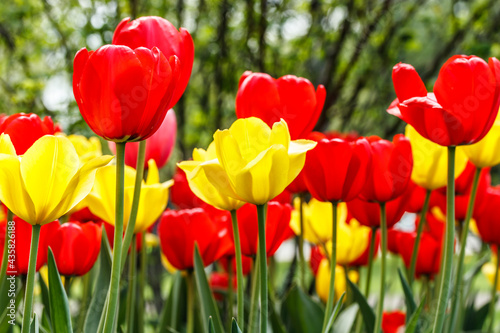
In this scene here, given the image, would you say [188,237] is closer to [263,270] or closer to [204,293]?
[204,293]

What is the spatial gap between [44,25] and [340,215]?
260 centimetres

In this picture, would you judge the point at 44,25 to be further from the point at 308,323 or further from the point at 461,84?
the point at 461,84

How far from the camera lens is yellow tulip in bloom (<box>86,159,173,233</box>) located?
0.81 metres

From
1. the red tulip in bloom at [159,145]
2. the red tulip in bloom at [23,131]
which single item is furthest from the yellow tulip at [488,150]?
the red tulip in bloom at [23,131]

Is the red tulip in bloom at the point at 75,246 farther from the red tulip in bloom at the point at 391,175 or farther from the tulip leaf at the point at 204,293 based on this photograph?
the red tulip in bloom at the point at 391,175

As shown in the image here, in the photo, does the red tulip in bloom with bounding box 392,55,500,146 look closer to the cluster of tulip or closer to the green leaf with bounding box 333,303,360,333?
the cluster of tulip

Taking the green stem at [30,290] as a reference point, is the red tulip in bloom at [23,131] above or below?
above

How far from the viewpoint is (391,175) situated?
2.73ft

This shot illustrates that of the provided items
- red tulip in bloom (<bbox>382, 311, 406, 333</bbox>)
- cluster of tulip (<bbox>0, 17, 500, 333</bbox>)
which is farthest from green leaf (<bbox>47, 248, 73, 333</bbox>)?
red tulip in bloom (<bbox>382, 311, 406, 333</bbox>)

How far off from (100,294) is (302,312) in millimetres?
418

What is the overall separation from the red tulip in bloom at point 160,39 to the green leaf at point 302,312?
608mm

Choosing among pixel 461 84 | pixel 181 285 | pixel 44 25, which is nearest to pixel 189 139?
pixel 44 25

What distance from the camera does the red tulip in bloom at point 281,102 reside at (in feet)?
2.56

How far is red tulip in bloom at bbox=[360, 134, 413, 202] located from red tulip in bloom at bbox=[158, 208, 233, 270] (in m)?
0.29
